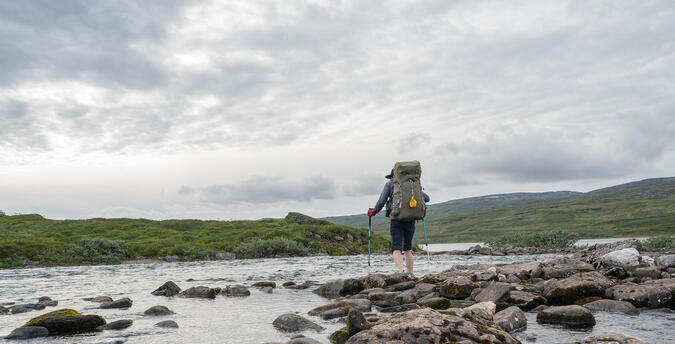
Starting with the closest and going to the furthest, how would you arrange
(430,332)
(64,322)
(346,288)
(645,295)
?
(430,332) < (64,322) < (645,295) < (346,288)

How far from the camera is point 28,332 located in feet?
26.9

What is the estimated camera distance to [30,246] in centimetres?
3297

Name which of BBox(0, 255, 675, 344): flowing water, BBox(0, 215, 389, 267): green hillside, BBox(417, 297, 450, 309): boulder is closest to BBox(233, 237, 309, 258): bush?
BBox(0, 215, 389, 267): green hillside

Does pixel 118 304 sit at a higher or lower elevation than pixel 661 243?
higher

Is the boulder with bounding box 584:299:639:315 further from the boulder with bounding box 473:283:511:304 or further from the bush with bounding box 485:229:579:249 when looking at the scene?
the bush with bounding box 485:229:579:249

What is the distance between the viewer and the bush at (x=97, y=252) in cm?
3362

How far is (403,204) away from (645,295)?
6.88 meters

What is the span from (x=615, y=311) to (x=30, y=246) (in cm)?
3758

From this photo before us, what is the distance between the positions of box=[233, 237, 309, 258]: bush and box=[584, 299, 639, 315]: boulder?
32928 mm

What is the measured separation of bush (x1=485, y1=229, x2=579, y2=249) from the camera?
51625mm

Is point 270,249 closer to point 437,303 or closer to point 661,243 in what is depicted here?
point 437,303

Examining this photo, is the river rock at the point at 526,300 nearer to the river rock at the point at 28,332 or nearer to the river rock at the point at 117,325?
the river rock at the point at 117,325

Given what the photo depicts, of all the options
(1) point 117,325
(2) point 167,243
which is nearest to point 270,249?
(2) point 167,243

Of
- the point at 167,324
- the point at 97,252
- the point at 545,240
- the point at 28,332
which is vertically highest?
the point at 97,252
